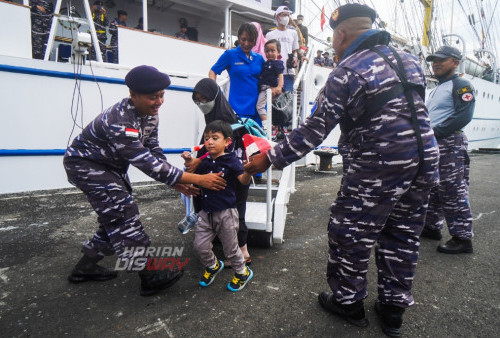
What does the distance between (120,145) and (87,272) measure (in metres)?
1.13

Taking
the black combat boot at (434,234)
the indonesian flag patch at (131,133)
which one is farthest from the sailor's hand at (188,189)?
the black combat boot at (434,234)

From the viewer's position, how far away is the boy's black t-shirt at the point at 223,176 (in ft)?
7.35

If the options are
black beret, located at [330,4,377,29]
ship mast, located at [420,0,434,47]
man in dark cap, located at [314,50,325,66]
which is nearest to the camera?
black beret, located at [330,4,377,29]

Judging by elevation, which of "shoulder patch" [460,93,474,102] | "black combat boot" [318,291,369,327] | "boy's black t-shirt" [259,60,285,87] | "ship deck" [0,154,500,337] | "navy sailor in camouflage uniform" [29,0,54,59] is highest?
"navy sailor in camouflage uniform" [29,0,54,59]

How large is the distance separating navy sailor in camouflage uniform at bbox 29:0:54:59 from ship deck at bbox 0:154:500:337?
3413 mm

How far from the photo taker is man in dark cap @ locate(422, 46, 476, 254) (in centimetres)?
301

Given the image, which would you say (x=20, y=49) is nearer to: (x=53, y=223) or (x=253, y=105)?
(x=53, y=223)

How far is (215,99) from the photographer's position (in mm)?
2725

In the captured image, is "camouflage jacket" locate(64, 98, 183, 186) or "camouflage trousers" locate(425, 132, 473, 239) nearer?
"camouflage jacket" locate(64, 98, 183, 186)

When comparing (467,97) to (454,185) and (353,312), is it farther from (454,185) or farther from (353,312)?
(353,312)

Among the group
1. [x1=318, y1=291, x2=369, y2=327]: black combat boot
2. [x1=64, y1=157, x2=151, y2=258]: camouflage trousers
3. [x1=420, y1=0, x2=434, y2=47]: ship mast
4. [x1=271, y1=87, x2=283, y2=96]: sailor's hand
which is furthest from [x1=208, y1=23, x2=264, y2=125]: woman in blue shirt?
[x1=420, y1=0, x2=434, y2=47]: ship mast

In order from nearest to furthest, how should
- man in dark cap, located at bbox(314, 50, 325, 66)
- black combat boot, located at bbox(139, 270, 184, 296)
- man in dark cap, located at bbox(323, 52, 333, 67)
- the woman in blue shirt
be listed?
black combat boot, located at bbox(139, 270, 184, 296), the woman in blue shirt, man in dark cap, located at bbox(314, 50, 325, 66), man in dark cap, located at bbox(323, 52, 333, 67)

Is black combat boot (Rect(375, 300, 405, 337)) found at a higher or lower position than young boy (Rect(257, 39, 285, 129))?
lower

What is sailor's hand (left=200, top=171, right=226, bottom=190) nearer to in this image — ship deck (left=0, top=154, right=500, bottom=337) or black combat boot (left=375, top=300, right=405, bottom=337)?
ship deck (left=0, top=154, right=500, bottom=337)
